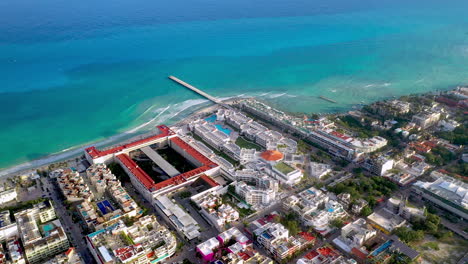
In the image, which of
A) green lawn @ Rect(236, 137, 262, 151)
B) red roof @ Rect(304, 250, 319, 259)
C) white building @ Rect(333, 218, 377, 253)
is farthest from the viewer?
green lawn @ Rect(236, 137, 262, 151)

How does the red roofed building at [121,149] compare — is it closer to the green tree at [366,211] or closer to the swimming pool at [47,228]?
the swimming pool at [47,228]

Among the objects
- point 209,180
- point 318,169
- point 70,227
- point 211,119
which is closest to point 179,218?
point 209,180

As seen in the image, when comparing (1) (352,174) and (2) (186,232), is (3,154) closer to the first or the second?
(2) (186,232)

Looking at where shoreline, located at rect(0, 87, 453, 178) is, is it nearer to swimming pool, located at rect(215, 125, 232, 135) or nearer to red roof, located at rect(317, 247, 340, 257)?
swimming pool, located at rect(215, 125, 232, 135)

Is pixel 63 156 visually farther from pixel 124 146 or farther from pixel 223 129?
pixel 223 129

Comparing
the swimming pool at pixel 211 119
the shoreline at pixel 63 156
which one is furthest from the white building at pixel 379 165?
the shoreline at pixel 63 156

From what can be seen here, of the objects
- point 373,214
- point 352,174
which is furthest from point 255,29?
point 373,214

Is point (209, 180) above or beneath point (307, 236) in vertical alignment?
above

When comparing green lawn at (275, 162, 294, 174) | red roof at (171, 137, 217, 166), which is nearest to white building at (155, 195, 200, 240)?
red roof at (171, 137, 217, 166)
